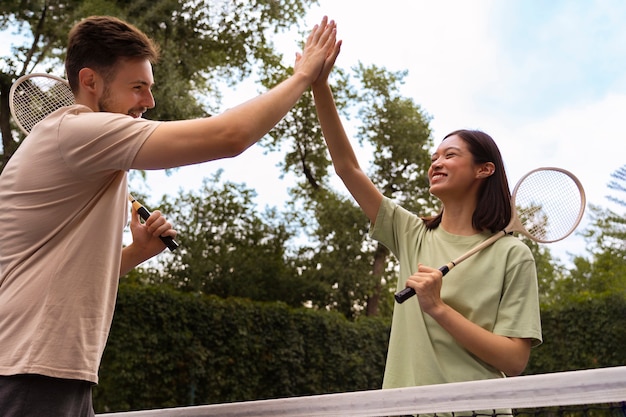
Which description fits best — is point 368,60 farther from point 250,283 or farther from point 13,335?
point 13,335

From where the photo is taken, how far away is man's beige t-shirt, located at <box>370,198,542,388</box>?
98.8 inches

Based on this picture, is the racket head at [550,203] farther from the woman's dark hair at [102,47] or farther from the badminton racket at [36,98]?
the woman's dark hair at [102,47]

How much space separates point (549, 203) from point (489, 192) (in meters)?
0.85

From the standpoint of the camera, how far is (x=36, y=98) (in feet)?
11.5

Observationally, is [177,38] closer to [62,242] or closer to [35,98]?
[35,98]

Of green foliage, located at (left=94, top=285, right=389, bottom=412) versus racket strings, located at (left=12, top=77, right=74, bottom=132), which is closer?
racket strings, located at (left=12, top=77, right=74, bottom=132)

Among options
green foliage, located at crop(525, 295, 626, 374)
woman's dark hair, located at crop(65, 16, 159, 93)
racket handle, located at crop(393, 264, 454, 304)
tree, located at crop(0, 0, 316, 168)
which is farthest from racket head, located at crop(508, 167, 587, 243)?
tree, located at crop(0, 0, 316, 168)

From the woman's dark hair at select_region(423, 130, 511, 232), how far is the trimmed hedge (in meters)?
9.34

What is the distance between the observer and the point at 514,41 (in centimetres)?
2627

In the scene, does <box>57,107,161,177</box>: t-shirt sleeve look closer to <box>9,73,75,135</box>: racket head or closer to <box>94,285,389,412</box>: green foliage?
<box>9,73,75,135</box>: racket head

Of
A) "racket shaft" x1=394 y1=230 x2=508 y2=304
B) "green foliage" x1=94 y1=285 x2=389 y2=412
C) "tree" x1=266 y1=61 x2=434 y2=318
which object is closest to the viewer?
"racket shaft" x1=394 y1=230 x2=508 y2=304

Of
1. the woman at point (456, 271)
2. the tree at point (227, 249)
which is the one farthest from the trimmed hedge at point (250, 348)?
the woman at point (456, 271)

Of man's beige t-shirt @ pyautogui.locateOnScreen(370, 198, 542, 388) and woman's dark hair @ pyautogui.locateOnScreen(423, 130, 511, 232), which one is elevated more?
woman's dark hair @ pyautogui.locateOnScreen(423, 130, 511, 232)

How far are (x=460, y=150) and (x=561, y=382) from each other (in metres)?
1.18
